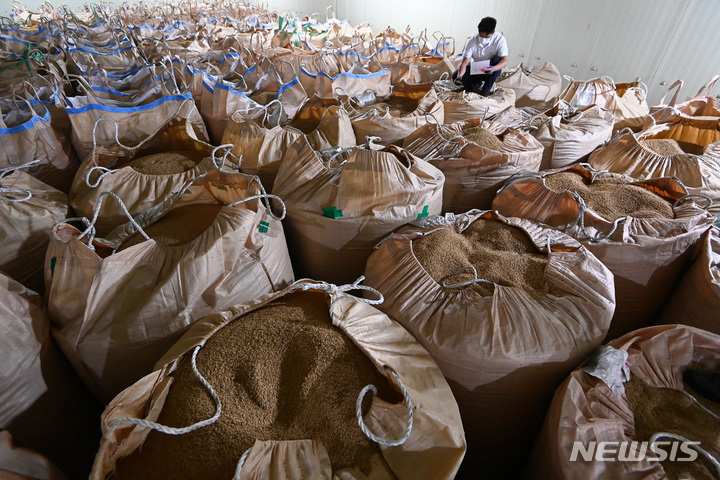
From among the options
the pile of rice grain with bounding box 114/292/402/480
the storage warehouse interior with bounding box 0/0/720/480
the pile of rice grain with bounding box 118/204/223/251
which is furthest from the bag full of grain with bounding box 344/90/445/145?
the pile of rice grain with bounding box 114/292/402/480

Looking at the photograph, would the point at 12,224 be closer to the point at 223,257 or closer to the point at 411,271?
the point at 223,257

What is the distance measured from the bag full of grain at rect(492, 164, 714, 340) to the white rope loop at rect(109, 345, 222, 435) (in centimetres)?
119

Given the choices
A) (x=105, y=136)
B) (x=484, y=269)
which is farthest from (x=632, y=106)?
(x=105, y=136)

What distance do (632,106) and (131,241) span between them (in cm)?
335

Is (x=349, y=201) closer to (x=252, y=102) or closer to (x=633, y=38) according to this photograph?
(x=252, y=102)

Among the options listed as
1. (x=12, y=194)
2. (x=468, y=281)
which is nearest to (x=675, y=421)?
(x=468, y=281)

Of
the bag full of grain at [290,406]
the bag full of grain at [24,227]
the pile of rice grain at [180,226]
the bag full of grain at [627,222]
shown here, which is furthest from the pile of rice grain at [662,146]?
the bag full of grain at [24,227]

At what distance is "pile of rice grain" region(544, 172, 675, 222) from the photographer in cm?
127

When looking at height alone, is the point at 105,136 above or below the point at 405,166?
below

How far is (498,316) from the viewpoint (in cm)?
87

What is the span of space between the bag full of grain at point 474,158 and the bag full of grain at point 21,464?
5.30 ft

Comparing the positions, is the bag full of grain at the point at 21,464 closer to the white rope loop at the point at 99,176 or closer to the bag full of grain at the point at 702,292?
the white rope loop at the point at 99,176

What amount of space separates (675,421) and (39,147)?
2.67 metres

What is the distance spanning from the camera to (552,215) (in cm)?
130
